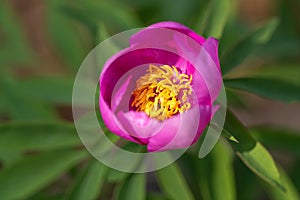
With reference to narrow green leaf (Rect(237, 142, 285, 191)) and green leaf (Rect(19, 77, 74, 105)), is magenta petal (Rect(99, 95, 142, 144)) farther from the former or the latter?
green leaf (Rect(19, 77, 74, 105))

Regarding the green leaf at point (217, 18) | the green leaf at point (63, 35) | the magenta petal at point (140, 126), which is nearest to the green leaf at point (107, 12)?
the green leaf at point (63, 35)

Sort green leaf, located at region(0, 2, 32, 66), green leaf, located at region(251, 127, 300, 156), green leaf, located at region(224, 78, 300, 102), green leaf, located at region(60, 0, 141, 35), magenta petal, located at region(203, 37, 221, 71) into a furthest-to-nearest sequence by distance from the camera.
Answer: green leaf, located at region(0, 2, 32, 66), green leaf, located at region(60, 0, 141, 35), green leaf, located at region(251, 127, 300, 156), green leaf, located at region(224, 78, 300, 102), magenta petal, located at region(203, 37, 221, 71)

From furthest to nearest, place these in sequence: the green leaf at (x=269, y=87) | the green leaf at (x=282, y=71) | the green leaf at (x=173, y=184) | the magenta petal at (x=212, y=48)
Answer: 1. the green leaf at (x=282, y=71)
2. the green leaf at (x=173, y=184)
3. the green leaf at (x=269, y=87)
4. the magenta petal at (x=212, y=48)

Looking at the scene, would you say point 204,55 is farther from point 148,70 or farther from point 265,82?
point 265,82

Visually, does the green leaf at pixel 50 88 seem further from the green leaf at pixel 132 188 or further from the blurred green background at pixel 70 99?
the green leaf at pixel 132 188

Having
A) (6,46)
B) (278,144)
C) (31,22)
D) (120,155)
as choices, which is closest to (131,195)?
(120,155)

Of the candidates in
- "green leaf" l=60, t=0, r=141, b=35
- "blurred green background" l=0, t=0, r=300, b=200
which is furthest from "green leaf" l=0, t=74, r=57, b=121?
"green leaf" l=60, t=0, r=141, b=35

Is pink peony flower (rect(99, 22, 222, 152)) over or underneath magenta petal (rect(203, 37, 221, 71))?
underneath
